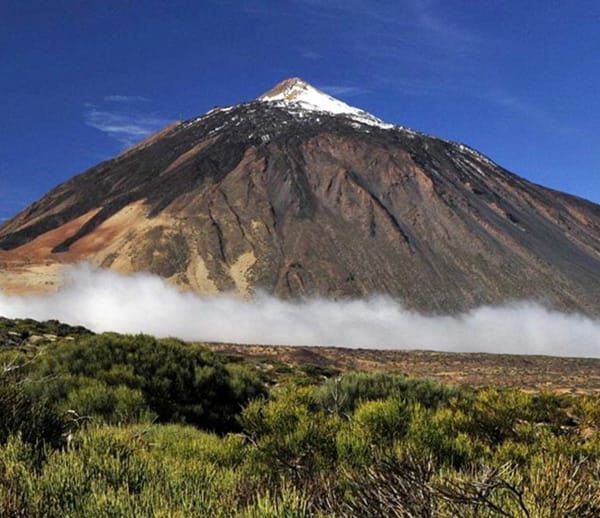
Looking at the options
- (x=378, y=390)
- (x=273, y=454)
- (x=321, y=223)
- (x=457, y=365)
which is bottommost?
(x=457, y=365)

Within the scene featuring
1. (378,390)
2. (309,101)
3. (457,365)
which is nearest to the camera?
(378,390)

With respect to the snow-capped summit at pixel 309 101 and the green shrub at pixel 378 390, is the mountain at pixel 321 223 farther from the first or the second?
the green shrub at pixel 378 390

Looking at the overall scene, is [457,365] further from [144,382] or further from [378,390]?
[144,382]

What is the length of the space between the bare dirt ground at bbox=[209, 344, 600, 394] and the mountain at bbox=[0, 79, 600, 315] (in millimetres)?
32423

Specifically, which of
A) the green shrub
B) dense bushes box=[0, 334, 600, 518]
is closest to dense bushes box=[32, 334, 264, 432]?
dense bushes box=[0, 334, 600, 518]

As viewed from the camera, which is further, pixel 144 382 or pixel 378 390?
pixel 378 390

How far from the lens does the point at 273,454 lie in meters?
5.96

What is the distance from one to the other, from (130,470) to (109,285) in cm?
9035

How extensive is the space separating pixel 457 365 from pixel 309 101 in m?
123

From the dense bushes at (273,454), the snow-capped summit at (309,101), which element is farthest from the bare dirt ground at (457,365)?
the snow-capped summit at (309,101)

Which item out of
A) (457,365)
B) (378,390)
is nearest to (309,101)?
(457,365)

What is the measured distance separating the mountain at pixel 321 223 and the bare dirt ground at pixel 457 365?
1276 inches

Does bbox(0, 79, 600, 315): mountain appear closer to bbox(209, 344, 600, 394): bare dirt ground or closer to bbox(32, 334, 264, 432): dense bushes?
bbox(209, 344, 600, 394): bare dirt ground

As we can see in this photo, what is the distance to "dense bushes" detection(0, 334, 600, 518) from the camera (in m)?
3.13
